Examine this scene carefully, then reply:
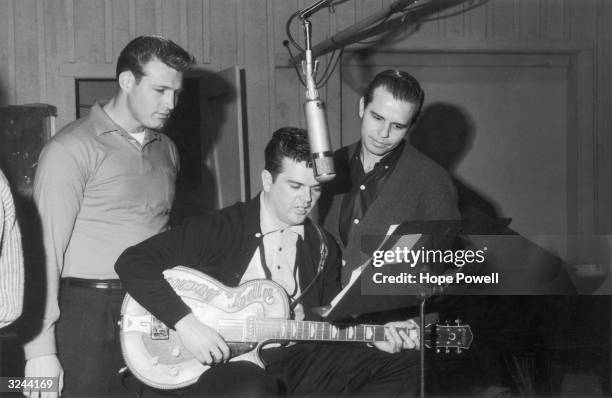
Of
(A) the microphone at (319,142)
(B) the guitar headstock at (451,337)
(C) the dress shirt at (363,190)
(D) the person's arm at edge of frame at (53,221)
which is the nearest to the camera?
(A) the microphone at (319,142)

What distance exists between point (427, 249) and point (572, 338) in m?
0.69

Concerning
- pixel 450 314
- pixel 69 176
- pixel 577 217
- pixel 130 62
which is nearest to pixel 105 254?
pixel 69 176

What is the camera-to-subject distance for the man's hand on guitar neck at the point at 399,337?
1.73 meters

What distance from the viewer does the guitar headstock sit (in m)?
1.75

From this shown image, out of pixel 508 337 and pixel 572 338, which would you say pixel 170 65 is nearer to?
pixel 508 337

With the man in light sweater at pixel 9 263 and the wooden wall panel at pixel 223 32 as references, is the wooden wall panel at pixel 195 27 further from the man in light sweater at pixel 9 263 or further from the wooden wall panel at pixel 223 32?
the man in light sweater at pixel 9 263

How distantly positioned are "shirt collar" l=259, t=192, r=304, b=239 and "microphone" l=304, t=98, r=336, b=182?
0.40 metres

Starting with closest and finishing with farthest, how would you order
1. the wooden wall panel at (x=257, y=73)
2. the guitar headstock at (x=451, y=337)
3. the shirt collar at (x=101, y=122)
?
the shirt collar at (x=101, y=122), the guitar headstock at (x=451, y=337), the wooden wall panel at (x=257, y=73)

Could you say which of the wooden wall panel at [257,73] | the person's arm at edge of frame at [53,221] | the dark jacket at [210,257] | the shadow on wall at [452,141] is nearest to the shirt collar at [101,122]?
the person's arm at edge of frame at [53,221]

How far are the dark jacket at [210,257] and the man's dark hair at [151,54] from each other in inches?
13.8

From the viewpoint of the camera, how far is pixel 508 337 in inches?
84.7

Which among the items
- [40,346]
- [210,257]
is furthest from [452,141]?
[40,346]

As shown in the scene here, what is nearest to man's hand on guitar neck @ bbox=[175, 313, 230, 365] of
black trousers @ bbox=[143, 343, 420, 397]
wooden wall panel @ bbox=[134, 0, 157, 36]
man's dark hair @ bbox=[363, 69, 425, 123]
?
black trousers @ bbox=[143, 343, 420, 397]

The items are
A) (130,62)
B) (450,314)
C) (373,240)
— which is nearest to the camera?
(130,62)
